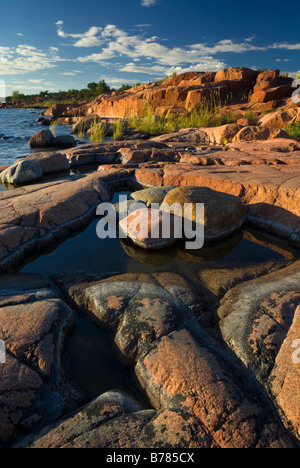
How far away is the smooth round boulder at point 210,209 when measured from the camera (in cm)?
381

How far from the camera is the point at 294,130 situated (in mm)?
9953

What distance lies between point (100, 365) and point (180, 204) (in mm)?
2407

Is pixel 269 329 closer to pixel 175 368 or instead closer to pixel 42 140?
pixel 175 368

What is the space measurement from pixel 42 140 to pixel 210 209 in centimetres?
1023

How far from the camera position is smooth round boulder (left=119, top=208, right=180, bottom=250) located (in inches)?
141

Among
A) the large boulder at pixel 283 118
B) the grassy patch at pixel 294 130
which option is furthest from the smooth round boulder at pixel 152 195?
the large boulder at pixel 283 118

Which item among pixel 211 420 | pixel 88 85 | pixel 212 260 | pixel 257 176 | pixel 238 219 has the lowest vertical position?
pixel 211 420

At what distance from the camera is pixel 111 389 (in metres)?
1.96

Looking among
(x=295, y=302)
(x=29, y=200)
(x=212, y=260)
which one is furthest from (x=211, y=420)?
(x=29, y=200)

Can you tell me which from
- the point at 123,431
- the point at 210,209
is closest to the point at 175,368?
the point at 123,431

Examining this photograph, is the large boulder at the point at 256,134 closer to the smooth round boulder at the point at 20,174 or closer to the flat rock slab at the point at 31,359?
the smooth round boulder at the point at 20,174
